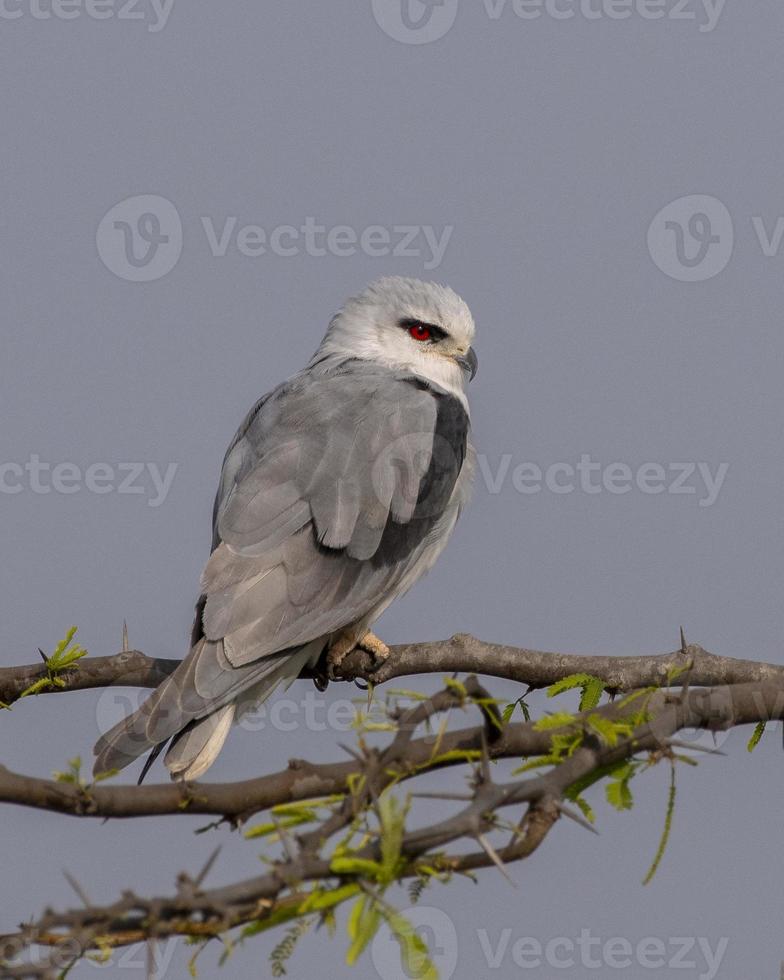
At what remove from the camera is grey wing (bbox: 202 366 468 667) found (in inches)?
201

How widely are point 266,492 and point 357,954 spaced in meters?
3.32

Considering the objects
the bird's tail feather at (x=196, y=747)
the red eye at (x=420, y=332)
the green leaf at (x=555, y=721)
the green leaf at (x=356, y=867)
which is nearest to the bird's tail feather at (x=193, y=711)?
the bird's tail feather at (x=196, y=747)

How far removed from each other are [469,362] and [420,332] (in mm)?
322

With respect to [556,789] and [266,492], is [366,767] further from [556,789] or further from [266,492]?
[266,492]

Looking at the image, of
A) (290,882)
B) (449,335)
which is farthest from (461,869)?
(449,335)

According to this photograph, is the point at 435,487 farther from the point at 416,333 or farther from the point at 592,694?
the point at 592,694

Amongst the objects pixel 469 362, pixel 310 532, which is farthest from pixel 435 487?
pixel 469 362

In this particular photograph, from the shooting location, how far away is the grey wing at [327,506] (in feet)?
16.8

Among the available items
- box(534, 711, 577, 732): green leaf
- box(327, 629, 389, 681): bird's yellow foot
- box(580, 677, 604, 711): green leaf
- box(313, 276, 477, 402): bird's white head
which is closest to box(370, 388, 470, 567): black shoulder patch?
box(327, 629, 389, 681): bird's yellow foot

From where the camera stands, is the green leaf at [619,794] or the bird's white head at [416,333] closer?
the green leaf at [619,794]

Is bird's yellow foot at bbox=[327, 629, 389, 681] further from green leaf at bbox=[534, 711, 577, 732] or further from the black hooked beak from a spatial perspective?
Answer: green leaf at bbox=[534, 711, 577, 732]

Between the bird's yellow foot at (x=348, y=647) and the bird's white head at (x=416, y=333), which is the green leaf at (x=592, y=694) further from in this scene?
the bird's white head at (x=416, y=333)

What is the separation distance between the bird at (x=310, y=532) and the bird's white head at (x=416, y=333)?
59 mm

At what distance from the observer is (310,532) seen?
542 cm
